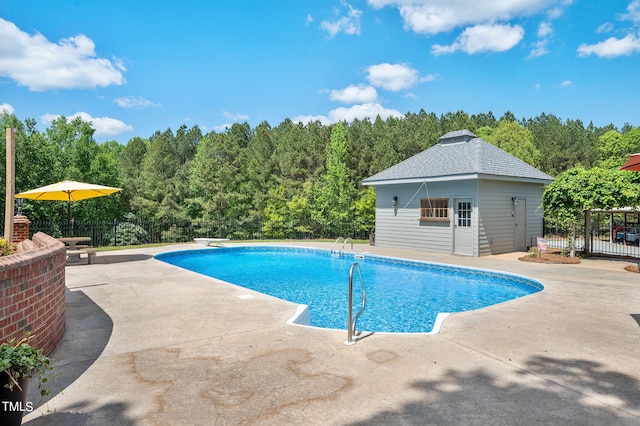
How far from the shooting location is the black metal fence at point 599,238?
13.8m

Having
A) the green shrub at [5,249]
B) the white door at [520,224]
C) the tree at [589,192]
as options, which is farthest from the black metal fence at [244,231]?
the green shrub at [5,249]

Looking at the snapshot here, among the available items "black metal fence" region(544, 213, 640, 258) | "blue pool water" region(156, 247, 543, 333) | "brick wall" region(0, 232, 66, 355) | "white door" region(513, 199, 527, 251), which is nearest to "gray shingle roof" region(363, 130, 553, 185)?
"white door" region(513, 199, 527, 251)

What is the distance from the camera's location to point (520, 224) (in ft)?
50.0

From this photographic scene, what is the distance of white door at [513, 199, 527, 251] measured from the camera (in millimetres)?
Answer: 15000

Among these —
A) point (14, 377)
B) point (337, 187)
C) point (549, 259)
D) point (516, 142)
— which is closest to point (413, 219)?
point (549, 259)

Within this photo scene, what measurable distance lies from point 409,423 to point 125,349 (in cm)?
332

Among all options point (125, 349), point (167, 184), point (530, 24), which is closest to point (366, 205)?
point (530, 24)

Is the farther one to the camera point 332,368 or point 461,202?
point 461,202

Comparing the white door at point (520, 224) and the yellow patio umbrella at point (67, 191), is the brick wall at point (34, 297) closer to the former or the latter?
the yellow patio umbrella at point (67, 191)

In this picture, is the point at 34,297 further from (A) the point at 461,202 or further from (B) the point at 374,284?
(A) the point at 461,202

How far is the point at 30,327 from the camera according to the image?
12.3ft

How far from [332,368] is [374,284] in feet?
21.9

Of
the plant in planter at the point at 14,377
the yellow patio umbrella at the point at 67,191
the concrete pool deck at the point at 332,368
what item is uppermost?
the yellow patio umbrella at the point at 67,191

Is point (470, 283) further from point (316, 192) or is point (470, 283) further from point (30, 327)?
point (316, 192)
